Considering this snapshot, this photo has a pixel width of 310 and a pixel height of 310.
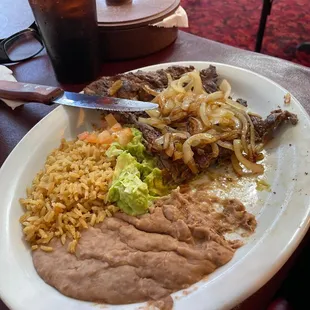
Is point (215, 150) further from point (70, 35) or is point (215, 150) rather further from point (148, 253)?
point (70, 35)

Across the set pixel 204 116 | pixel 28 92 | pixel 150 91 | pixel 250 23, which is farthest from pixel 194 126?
pixel 250 23

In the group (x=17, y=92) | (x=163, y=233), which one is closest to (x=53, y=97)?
(x=17, y=92)

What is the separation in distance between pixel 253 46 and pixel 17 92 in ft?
7.86

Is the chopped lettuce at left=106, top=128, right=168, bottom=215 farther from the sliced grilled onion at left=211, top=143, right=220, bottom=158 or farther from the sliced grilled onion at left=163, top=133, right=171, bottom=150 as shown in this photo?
the sliced grilled onion at left=211, top=143, right=220, bottom=158

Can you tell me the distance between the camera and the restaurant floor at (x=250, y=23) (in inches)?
Result: 135

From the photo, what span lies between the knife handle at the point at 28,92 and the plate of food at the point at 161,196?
8 centimetres

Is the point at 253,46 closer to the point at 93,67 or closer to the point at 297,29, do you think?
the point at 297,29

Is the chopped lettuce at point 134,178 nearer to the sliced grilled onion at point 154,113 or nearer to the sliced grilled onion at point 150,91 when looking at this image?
the sliced grilled onion at point 154,113

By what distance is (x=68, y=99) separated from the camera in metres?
1.57

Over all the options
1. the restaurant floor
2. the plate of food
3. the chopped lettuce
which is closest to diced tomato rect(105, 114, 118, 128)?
the plate of food

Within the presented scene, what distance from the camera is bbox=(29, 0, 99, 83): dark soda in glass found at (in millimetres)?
1656

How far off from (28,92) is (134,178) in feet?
2.08

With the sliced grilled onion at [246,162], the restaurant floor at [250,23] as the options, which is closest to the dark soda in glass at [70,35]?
the sliced grilled onion at [246,162]

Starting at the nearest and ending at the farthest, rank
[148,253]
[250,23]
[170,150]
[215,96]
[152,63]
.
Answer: [148,253], [170,150], [215,96], [152,63], [250,23]
